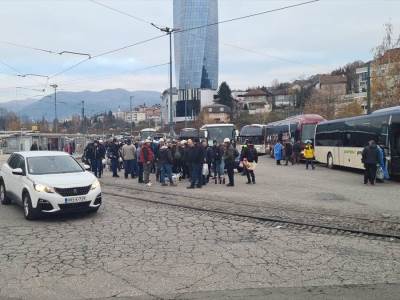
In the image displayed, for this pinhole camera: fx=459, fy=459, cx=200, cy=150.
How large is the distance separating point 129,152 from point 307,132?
19350 millimetres

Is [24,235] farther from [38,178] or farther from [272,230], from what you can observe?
[272,230]

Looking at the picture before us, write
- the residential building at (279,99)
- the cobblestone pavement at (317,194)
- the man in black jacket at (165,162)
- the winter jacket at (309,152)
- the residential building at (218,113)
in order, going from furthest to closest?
1. the residential building at (279,99)
2. the residential building at (218,113)
3. the winter jacket at (309,152)
4. the man in black jacket at (165,162)
5. the cobblestone pavement at (317,194)

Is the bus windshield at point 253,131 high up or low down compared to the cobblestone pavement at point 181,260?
up

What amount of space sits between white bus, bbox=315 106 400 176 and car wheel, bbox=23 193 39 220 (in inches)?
571

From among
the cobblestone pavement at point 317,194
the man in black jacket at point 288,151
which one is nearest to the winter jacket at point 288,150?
the man in black jacket at point 288,151

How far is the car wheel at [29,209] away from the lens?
10750mm

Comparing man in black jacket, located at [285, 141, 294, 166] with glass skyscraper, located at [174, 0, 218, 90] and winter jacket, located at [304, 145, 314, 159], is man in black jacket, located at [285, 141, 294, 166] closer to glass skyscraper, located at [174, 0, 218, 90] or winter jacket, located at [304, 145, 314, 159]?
winter jacket, located at [304, 145, 314, 159]

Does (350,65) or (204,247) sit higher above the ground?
(350,65)

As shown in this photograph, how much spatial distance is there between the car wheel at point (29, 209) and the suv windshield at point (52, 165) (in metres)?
0.71

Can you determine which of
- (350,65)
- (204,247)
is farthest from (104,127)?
(204,247)

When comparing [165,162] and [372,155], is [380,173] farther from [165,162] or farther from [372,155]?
[165,162]

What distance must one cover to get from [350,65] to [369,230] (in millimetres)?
127563

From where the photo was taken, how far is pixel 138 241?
8750mm

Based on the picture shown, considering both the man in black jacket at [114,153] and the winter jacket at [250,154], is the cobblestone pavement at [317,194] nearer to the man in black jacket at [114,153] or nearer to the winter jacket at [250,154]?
the winter jacket at [250,154]
